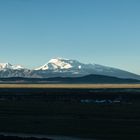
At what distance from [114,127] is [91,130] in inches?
122

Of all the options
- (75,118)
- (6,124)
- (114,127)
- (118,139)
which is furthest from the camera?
(75,118)

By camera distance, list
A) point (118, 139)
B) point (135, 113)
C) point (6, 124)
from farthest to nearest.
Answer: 1. point (135, 113)
2. point (6, 124)
3. point (118, 139)

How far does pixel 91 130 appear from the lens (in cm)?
5897

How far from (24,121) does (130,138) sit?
2014 centimetres

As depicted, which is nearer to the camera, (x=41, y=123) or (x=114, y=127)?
(x=114, y=127)

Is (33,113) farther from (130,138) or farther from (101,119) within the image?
(130,138)

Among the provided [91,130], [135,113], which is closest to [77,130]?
[91,130]

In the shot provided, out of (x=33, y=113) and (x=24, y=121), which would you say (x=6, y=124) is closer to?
(x=24, y=121)

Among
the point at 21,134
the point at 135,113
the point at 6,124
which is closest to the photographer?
the point at 21,134

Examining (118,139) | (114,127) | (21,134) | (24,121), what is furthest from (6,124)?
(118,139)

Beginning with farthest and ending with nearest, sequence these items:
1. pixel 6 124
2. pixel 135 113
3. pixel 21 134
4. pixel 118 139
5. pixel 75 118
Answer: pixel 135 113
pixel 75 118
pixel 6 124
pixel 21 134
pixel 118 139

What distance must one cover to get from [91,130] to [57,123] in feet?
28.2

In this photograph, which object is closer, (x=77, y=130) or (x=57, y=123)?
(x=77, y=130)

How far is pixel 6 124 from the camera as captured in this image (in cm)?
6625
